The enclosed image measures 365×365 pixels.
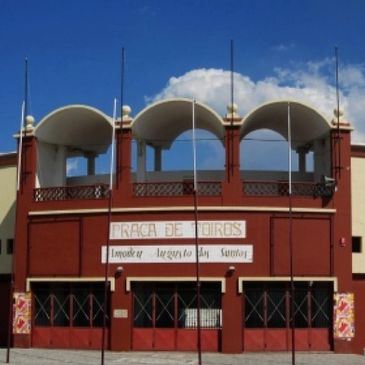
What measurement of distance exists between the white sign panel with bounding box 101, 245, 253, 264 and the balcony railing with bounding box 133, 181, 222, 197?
234 cm

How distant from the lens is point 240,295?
31703mm

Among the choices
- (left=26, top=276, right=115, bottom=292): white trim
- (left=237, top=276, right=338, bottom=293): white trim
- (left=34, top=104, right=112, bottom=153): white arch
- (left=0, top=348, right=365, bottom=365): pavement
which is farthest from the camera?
(left=34, top=104, right=112, bottom=153): white arch

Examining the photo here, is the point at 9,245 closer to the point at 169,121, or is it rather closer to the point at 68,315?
the point at 68,315

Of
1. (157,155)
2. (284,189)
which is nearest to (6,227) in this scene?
(157,155)

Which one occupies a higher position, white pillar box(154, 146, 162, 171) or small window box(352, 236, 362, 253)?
white pillar box(154, 146, 162, 171)

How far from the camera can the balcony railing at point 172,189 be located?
32750mm

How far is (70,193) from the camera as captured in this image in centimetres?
3453

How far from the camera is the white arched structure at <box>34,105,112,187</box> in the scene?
34.9m

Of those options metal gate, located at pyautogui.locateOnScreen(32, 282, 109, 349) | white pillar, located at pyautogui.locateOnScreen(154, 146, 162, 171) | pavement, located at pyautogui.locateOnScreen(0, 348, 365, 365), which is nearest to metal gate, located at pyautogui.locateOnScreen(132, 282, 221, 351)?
pavement, located at pyautogui.locateOnScreen(0, 348, 365, 365)

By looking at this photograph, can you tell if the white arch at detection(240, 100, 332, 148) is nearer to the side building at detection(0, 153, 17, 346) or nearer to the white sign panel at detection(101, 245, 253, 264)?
the white sign panel at detection(101, 245, 253, 264)

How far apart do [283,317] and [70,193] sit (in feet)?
35.5

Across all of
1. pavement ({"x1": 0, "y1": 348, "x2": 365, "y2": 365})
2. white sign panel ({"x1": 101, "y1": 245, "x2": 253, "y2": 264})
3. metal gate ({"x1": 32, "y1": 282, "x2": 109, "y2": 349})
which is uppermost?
white sign panel ({"x1": 101, "y1": 245, "x2": 253, "y2": 264})

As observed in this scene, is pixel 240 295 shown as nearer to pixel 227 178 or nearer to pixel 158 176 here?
pixel 227 178

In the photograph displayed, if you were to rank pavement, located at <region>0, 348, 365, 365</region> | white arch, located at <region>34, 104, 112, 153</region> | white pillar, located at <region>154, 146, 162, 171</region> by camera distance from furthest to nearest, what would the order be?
white pillar, located at <region>154, 146, 162, 171</region> → white arch, located at <region>34, 104, 112, 153</region> → pavement, located at <region>0, 348, 365, 365</region>
